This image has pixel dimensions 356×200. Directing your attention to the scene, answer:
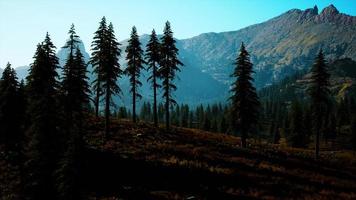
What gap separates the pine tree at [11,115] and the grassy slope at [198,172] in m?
9.04

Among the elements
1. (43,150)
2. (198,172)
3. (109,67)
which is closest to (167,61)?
(109,67)

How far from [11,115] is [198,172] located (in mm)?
23503

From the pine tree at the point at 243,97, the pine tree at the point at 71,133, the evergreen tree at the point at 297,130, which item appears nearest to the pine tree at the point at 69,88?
the pine tree at the point at 71,133

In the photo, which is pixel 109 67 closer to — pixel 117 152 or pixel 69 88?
pixel 69 88

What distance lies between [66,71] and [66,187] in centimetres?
2405

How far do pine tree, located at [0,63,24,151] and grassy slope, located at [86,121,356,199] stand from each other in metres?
9.04

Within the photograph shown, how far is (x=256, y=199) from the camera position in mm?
35312

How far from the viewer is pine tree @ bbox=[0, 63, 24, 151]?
47594 mm

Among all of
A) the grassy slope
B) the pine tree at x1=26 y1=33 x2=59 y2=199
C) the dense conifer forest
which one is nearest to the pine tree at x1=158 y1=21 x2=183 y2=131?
the dense conifer forest

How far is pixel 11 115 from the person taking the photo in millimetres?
48188

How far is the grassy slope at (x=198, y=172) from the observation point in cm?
3773

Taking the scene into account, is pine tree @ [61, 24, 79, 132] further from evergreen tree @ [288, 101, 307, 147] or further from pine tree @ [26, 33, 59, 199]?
evergreen tree @ [288, 101, 307, 147]

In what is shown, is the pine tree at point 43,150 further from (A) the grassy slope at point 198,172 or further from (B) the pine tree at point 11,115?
(B) the pine tree at point 11,115

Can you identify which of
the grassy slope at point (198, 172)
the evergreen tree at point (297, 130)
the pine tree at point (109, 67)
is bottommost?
the grassy slope at point (198, 172)
